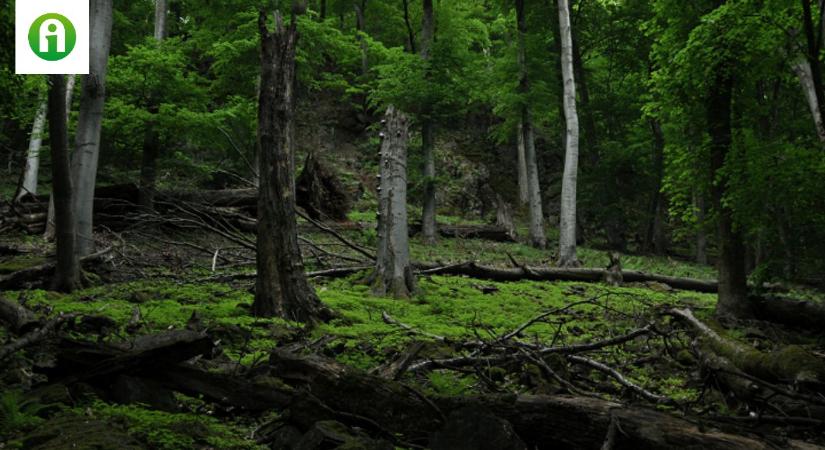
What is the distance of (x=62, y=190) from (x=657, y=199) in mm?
21357

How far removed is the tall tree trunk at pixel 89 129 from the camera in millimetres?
9539

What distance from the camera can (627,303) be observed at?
1040cm

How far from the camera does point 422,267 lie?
12.8 meters

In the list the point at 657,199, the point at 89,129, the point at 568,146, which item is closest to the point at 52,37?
the point at 89,129

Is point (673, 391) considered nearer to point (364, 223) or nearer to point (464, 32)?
point (364, 223)

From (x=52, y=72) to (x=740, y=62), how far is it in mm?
9557

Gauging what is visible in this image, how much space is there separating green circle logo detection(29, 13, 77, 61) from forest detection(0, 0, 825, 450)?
0.63 metres

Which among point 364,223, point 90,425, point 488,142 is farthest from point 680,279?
point 488,142

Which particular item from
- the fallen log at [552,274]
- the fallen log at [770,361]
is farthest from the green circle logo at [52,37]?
the fallen log at [770,361]

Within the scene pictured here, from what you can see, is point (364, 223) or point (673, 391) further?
point (364, 223)

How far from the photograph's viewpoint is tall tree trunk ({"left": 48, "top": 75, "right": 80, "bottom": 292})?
23.6 ft

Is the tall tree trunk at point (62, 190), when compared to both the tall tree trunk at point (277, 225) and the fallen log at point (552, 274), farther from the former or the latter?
the fallen log at point (552, 274)

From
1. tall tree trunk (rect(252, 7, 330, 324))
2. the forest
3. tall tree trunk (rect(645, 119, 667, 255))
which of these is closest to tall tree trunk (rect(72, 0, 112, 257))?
the forest

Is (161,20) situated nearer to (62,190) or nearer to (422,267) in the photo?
(422,267)
